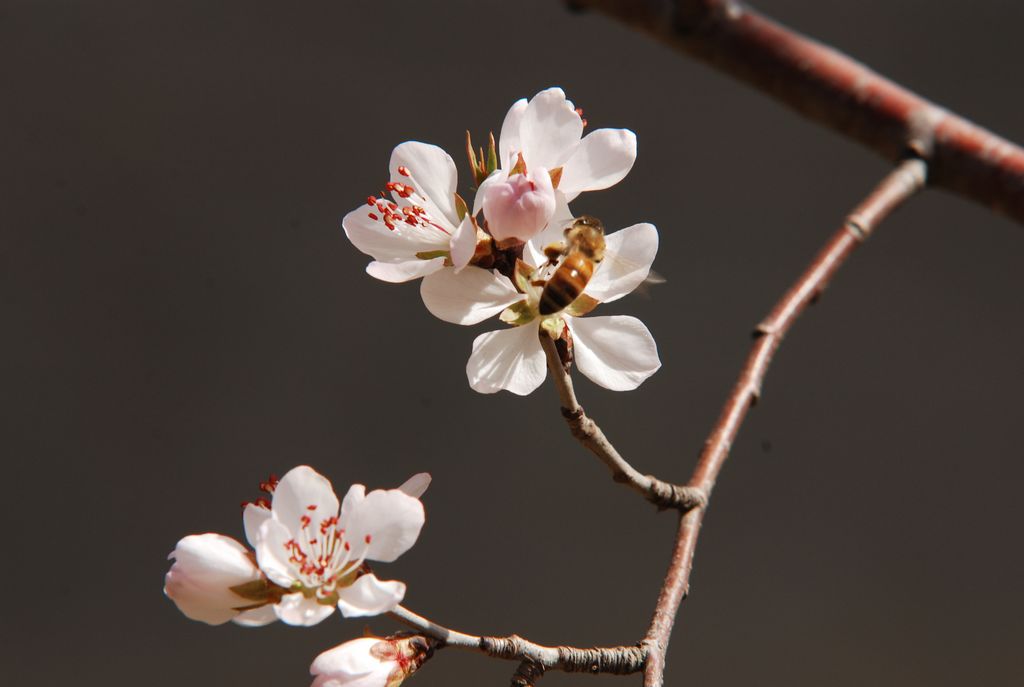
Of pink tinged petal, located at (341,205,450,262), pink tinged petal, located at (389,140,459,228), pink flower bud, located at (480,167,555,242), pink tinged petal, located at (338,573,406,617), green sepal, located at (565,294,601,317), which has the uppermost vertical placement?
pink tinged petal, located at (389,140,459,228)

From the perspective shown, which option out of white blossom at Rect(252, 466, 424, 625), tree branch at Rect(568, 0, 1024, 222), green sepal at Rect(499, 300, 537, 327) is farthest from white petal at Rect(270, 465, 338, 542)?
tree branch at Rect(568, 0, 1024, 222)

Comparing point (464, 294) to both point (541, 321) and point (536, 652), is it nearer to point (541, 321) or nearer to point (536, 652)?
point (541, 321)

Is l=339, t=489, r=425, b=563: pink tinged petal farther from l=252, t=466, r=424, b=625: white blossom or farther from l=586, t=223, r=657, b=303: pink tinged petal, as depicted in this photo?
l=586, t=223, r=657, b=303: pink tinged petal

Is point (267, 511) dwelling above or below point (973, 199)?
below

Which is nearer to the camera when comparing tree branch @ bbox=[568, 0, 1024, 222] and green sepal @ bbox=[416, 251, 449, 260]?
tree branch @ bbox=[568, 0, 1024, 222]

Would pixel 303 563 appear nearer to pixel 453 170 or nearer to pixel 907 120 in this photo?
pixel 453 170

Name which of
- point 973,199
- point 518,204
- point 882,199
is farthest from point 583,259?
point 882,199
